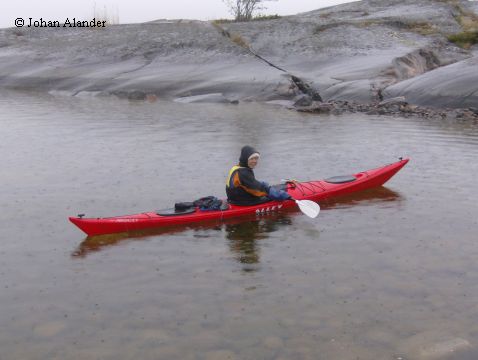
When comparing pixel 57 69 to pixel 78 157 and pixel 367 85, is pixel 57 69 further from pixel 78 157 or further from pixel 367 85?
pixel 78 157

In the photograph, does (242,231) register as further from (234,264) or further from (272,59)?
(272,59)

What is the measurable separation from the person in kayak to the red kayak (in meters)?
0.13

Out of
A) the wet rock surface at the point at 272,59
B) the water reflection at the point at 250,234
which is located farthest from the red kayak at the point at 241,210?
the wet rock surface at the point at 272,59

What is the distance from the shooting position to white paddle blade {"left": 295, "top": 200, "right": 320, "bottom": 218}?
362 inches

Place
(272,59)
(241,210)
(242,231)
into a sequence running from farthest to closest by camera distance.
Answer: (272,59) < (241,210) < (242,231)

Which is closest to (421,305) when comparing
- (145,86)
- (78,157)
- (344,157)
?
(344,157)

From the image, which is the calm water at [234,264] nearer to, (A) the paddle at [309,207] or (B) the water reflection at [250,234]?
(B) the water reflection at [250,234]

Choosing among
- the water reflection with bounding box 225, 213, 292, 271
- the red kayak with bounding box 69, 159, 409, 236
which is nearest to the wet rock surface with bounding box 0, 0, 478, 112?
the red kayak with bounding box 69, 159, 409, 236

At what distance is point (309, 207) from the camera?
30.7 ft

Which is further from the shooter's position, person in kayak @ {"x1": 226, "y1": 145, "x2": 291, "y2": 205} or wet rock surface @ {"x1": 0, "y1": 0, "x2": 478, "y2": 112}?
wet rock surface @ {"x1": 0, "y1": 0, "x2": 478, "y2": 112}

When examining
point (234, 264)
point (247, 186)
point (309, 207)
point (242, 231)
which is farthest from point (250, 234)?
point (234, 264)

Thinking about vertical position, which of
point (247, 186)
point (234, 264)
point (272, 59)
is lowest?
point (234, 264)

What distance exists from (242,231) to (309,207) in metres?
1.23

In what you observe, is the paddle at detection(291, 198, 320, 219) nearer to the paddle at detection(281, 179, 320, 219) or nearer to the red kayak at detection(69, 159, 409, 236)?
the paddle at detection(281, 179, 320, 219)
